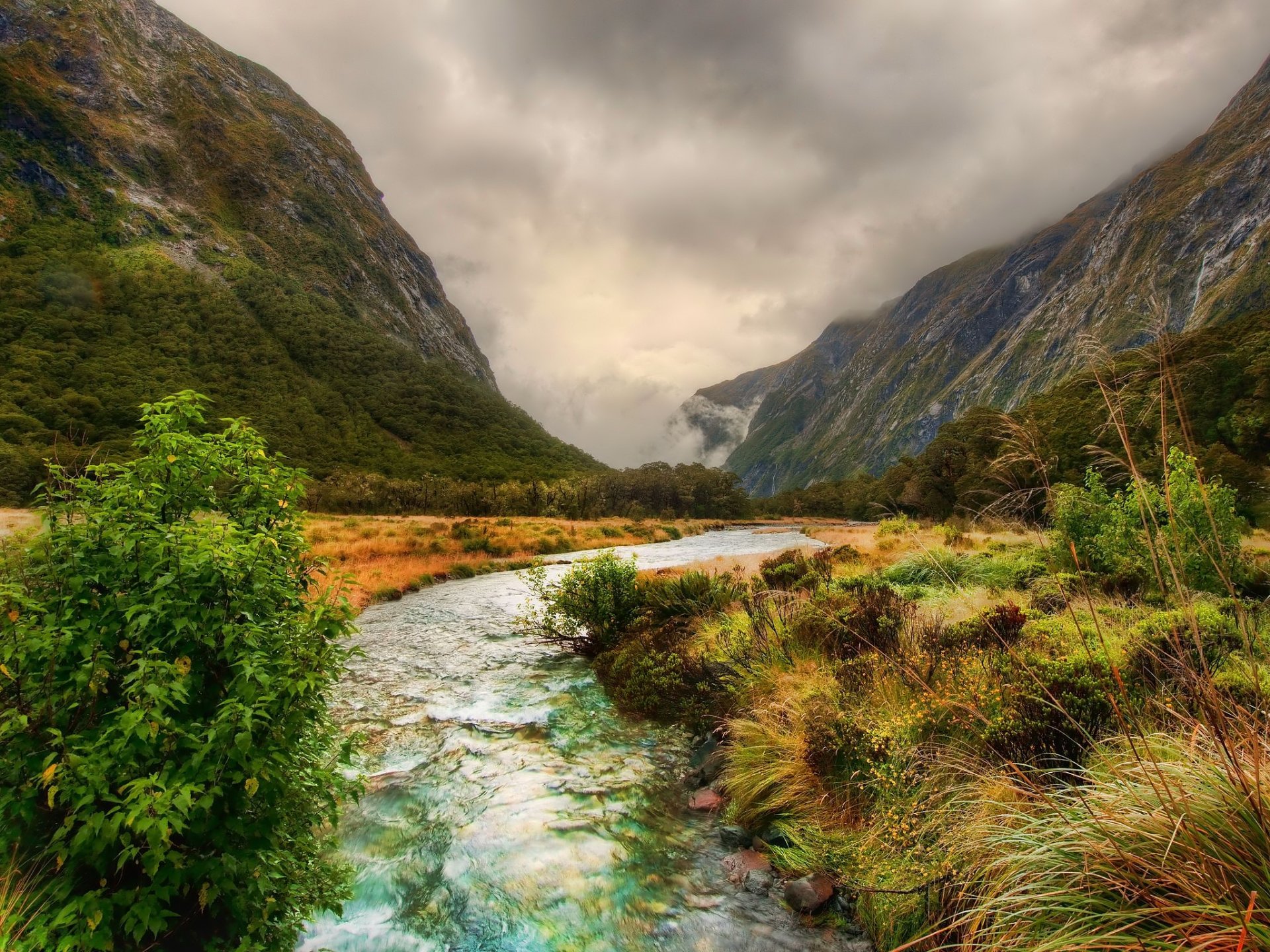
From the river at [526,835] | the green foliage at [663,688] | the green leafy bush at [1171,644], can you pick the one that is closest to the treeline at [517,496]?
the river at [526,835]

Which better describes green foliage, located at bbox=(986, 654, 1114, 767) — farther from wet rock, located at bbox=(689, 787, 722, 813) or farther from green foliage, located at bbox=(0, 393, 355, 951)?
green foliage, located at bbox=(0, 393, 355, 951)

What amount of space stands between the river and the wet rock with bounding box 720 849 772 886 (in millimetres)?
108

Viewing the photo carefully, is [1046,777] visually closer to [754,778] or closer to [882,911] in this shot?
[882,911]

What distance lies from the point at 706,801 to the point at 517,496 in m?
69.4

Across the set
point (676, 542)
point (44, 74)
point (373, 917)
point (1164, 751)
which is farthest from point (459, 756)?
point (44, 74)

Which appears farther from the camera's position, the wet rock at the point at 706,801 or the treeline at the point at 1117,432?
the wet rock at the point at 706,801

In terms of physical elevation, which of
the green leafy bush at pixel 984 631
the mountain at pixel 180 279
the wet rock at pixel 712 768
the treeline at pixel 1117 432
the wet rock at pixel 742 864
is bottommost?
the wet rock at pixel 742 864

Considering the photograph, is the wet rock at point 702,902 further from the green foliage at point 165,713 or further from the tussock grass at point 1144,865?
the green foliage at point 165,713

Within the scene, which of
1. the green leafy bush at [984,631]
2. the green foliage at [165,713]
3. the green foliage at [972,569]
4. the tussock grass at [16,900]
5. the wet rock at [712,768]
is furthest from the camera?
the green foliage at [972,569]

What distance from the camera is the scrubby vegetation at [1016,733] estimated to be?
103 inches

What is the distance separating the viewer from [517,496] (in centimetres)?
7369

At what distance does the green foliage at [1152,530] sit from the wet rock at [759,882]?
5.49 m

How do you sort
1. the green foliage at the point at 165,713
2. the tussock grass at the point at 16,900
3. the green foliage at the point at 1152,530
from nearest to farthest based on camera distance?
the tussock grass at the point at 16,900 → the green foliage at the point at 165,713 → the green foliage at the point at 1152,530

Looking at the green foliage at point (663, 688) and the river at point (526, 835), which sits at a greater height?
the green foliage at point (663, 688)
